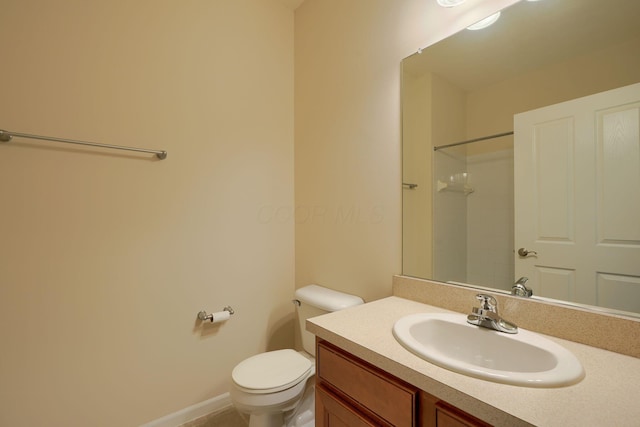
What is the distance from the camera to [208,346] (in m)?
1.72

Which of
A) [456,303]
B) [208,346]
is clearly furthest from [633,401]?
[208,346]

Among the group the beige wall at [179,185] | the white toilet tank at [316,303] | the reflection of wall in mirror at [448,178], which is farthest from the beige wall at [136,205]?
the reflection of wall in mirror at [448,178]

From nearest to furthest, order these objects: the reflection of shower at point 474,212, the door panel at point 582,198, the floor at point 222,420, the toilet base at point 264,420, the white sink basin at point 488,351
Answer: the white sink basin at point 488,351
the door panel at point 582,198
the reflection of shower at point 474,212
the toilet base at point 264,420
the floor at point 222,420

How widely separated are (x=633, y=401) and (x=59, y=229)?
2021 mm

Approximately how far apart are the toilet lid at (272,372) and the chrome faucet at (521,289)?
3.21 feet

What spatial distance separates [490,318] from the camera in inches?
37.0

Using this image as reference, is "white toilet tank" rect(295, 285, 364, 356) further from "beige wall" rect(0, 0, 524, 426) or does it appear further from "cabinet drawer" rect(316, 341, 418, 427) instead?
"cabinet drawer" rect(316, 341, 418, 427)

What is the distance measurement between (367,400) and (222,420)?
125 centimetres

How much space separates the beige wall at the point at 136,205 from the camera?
1248mm

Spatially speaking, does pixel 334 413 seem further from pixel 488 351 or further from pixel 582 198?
pixel 582 198

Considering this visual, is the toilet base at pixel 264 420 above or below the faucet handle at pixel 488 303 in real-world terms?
below

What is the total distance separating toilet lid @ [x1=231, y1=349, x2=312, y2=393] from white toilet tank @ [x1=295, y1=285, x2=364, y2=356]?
0.13 metres

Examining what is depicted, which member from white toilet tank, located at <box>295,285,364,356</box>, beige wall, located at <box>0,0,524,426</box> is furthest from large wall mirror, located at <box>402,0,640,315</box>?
white toilet tank, located at <box>295,285,364,356</box>

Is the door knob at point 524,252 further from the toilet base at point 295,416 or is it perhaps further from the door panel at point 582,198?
the toilet base at point 295,416
